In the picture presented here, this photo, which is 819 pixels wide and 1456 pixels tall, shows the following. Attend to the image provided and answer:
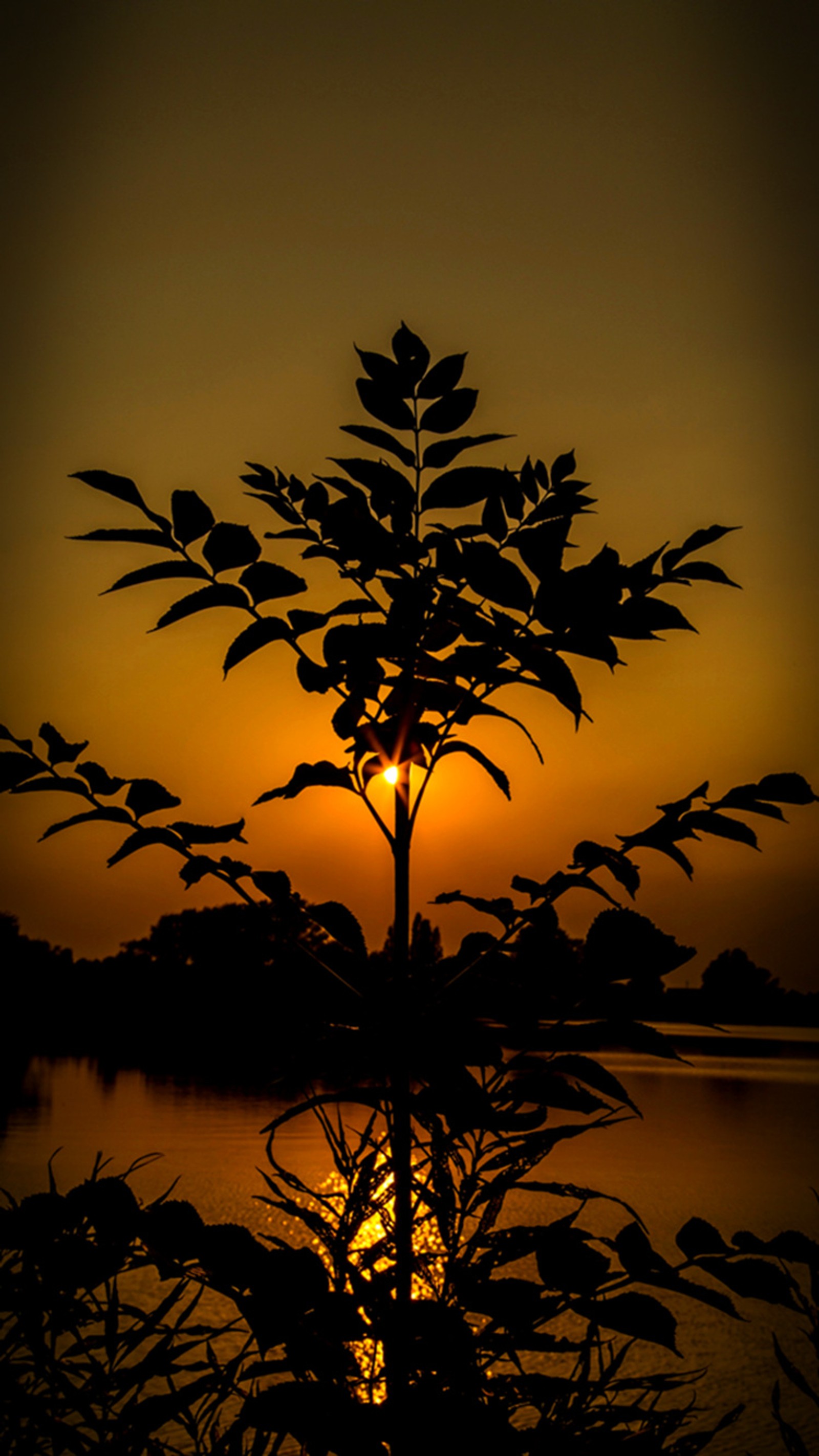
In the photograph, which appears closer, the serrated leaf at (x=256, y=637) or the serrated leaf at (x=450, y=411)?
the serrated leaf at (x=256, y=637)

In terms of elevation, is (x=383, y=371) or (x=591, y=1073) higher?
(x=383, y=371)

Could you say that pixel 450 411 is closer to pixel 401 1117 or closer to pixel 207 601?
pixel 207 601

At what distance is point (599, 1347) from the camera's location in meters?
1.64

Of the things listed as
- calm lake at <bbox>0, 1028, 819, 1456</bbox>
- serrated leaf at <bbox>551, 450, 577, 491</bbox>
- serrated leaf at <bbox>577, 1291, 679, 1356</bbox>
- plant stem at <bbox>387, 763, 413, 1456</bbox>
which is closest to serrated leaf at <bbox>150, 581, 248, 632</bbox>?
plant stem at <bbox>387, 763, 413, 1456</bbox>

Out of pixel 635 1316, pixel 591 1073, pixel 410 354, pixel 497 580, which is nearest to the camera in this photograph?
pixel 635 1316

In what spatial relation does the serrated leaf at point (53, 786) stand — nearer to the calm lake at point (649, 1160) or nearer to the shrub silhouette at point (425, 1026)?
the shrub silhouette at point (425, 1026)

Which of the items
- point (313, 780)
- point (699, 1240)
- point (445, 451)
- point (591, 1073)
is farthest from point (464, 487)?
point (699, 1240)

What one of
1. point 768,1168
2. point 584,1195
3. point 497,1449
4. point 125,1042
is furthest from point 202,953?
point 125,1042

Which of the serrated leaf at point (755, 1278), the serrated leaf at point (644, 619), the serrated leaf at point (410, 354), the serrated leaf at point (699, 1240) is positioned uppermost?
the serrated leaf at point (410, 354)

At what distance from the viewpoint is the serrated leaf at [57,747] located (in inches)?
64.4

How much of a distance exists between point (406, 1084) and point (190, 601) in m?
0.80

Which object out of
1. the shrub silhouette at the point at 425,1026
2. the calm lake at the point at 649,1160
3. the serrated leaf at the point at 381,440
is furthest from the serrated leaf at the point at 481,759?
the calm lake at the point at 649,1160

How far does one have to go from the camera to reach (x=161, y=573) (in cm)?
158

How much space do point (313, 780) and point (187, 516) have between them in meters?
0.48
